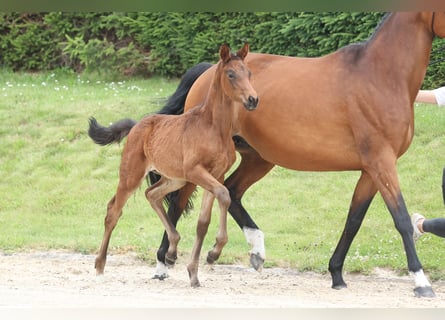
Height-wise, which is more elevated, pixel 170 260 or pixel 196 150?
pixel 196 150

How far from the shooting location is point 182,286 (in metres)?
5.09

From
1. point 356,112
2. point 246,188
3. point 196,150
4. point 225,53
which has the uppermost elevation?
point 225,53

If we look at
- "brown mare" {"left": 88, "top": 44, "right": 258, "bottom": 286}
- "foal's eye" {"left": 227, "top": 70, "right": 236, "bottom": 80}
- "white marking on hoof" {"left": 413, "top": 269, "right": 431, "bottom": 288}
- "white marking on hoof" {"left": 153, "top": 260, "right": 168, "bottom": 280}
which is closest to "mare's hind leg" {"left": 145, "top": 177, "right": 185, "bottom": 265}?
"brown mare" {"left": 88, "top": 44, "right": 258, "bottom": 286}

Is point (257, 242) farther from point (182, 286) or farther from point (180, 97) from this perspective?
point (180, 97)

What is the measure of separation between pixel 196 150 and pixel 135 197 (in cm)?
411

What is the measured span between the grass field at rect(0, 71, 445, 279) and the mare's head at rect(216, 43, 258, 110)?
1.79 m

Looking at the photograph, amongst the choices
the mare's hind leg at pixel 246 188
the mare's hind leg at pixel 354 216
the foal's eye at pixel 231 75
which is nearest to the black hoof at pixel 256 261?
the mare's hind leg at pixel 246 188

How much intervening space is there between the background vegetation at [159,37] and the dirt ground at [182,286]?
14.6 ft

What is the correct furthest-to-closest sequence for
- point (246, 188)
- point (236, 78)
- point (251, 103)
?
point (246, 188) → point (236, 78) → point (251, 103)

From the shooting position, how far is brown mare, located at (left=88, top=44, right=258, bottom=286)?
4.39 metres

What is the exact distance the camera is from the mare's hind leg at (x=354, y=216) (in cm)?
510

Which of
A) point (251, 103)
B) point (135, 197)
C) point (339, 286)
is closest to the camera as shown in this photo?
point (251, 103)

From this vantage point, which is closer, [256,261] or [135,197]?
[256,261]

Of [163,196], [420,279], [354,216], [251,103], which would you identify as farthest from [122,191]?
[420,279]
